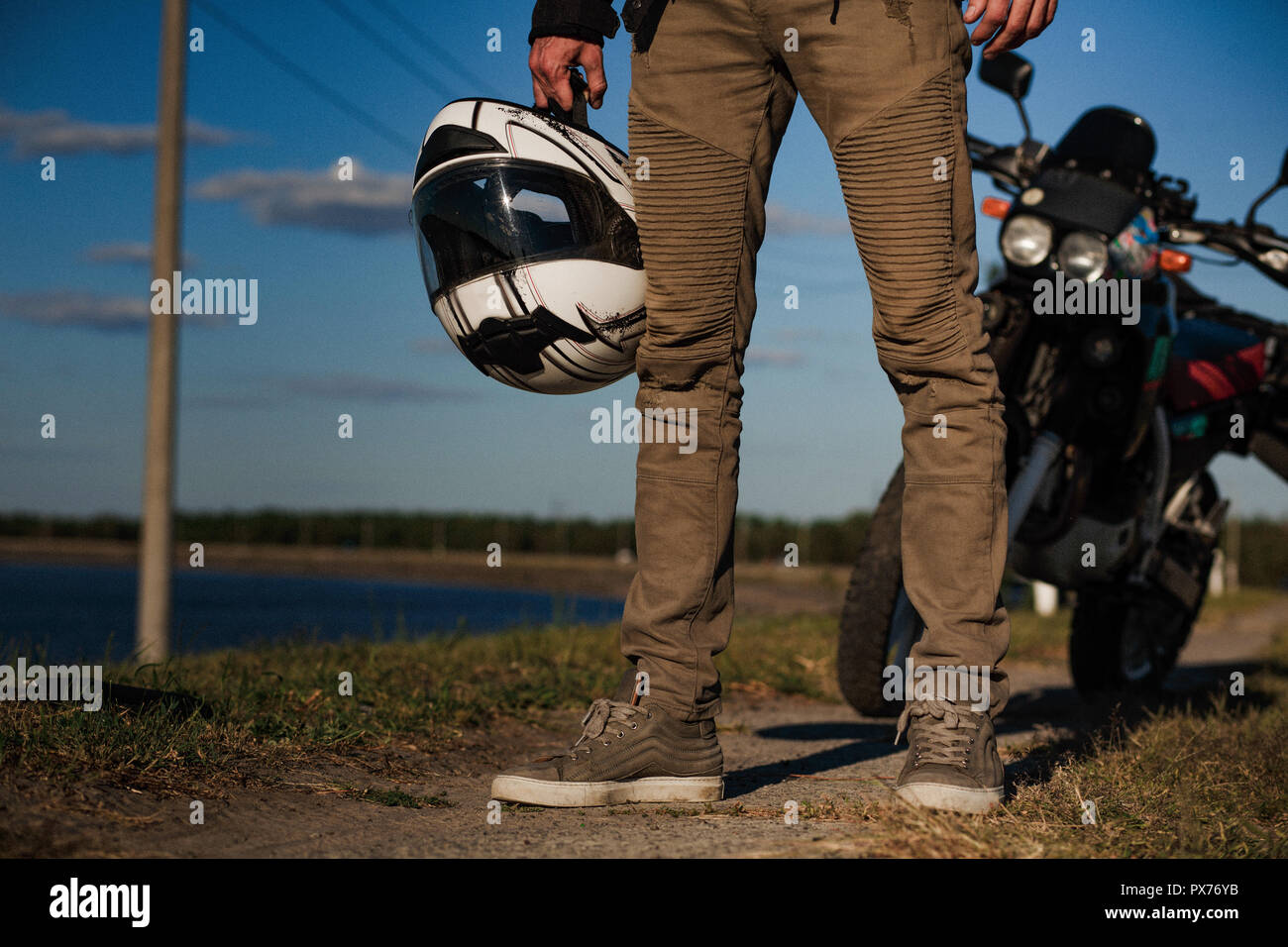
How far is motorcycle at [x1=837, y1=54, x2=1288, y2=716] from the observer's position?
9.89 feet

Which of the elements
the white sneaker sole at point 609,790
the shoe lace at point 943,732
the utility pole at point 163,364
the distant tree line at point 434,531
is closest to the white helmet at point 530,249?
the white sneaker sole at point 609,790

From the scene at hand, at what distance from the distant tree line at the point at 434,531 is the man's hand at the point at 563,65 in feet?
162

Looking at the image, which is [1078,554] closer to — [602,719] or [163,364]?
[602,719]

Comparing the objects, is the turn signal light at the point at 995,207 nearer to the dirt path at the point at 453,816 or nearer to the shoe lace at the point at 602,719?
the dirt path at the point at 453,816

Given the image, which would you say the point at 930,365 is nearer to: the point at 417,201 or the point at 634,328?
the point at 634,328

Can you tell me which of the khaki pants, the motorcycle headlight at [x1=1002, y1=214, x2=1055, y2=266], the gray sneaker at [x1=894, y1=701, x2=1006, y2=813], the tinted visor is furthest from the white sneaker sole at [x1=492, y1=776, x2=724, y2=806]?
the motorcycle headlight at [x1=1002, y1=214, x2=1055, y2=266]

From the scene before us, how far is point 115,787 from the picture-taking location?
1.84 meters

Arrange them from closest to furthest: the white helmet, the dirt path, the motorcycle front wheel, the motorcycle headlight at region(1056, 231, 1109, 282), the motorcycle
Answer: the dirt path → the white helmet → the motorcycle front wheel → the motorcycle → the motorcycle headlight at region(1056, 231, 1109, 282)

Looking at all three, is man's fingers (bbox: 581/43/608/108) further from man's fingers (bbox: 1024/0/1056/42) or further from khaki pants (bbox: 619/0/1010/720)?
man's fingers (bbox: 1024/0/1056/42)

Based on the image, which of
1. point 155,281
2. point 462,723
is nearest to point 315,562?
point 155,281

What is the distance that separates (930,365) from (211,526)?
79.6 metres

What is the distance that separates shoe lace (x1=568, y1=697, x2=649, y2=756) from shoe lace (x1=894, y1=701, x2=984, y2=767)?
492 mm

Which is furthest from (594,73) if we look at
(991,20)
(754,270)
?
(991,20)
